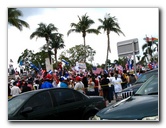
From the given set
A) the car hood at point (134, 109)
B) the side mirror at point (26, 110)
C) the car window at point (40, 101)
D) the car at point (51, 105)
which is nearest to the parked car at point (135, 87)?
the car at point (51, 105)

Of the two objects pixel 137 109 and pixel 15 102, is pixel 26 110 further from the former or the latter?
pixel 137 109

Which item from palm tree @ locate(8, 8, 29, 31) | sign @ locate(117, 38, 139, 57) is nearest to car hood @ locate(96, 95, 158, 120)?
palm tree @ locate(8, 8, 29, 31)

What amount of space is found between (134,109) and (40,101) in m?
1.88

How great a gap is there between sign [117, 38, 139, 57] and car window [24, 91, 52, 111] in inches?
122

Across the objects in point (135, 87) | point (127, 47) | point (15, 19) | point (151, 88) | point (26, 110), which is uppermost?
point (15, 19)

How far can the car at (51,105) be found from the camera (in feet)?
17.7

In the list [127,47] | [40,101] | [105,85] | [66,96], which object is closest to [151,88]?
[66,96]

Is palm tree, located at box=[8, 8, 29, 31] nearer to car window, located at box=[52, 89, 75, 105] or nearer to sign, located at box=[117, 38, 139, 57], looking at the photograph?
car window, located at box=[52, 89, 75, 105]

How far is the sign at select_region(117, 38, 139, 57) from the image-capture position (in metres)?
8.36

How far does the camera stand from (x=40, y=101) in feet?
18.7

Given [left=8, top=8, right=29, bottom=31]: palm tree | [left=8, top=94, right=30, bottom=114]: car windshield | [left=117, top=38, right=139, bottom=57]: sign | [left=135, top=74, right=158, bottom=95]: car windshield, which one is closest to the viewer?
[left=135, top=74, right=158, bottom=95]: car windshield
